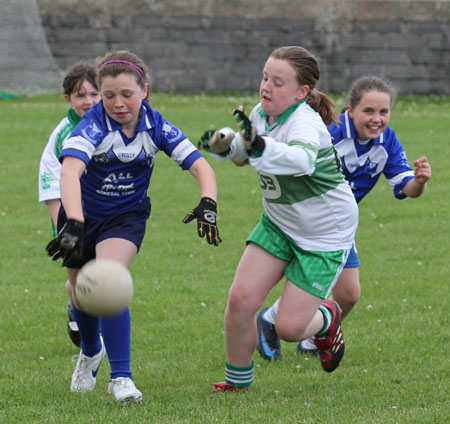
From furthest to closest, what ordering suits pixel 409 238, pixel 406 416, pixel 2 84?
pixel 2 84, pixel 409 238, pixel 406 416

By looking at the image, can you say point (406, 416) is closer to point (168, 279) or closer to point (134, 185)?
point (134, 185)

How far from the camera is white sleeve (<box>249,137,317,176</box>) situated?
13.7 feet

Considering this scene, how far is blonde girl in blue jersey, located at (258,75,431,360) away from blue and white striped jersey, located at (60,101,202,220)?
1.35 m

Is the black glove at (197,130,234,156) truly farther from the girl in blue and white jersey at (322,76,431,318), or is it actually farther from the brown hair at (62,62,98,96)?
the brown hair at (62,62,98,96)

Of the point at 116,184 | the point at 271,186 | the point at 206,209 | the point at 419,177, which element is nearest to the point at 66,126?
the point at 116,184

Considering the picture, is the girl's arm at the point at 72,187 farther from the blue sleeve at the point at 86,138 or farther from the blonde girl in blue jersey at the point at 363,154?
the blonde girl in blue jersey at the point at 363,154

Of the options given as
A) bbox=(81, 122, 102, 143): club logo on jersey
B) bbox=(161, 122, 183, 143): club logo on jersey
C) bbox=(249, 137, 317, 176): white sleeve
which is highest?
bbox=(249, 137, 317, 176): white sleeve

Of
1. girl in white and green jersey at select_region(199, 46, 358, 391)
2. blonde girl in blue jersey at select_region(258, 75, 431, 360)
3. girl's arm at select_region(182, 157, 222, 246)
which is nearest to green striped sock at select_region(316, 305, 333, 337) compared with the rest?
girl in white and green jersey at select_region(199, 46, 358, 391)

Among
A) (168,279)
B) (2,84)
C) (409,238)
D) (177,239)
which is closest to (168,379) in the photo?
(168,279)

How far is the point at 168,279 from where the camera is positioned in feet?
27.5

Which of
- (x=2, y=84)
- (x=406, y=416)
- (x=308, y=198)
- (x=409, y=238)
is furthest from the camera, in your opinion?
(x=2, y=84)

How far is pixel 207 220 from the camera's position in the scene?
15.7 feet

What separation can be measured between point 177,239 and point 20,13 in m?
16.6

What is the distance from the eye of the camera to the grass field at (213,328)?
4719 millimetres
